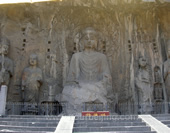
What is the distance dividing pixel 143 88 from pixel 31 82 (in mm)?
4918

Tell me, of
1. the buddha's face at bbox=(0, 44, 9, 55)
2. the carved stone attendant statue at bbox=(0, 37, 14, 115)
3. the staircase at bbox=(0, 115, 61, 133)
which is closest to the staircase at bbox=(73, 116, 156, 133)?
the staircase at bbox=(0, 115, 61, 133)

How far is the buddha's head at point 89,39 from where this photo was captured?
13.3 metres

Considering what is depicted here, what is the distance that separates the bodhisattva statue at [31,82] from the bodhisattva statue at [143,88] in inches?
175

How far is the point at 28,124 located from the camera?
26.3 ft

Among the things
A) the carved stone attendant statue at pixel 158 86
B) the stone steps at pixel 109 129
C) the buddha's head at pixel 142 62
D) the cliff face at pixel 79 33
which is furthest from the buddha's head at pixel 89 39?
the stone steps at pixel 109 129

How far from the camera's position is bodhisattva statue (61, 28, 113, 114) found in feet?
37.9

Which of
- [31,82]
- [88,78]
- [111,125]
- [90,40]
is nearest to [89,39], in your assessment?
[90,40]

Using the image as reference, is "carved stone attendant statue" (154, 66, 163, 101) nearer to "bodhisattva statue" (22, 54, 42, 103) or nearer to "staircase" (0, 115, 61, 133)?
"bodhisattva statue" (22, 54, 42, 103)

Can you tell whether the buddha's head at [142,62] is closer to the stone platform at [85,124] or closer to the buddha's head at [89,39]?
the buddha's head at [89,39]

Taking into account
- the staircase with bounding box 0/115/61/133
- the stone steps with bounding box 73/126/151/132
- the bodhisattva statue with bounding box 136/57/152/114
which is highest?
the bodhisattva statue with bounding box 136/57/152/114

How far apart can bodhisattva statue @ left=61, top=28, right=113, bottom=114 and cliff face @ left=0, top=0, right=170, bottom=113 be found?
77 centimetres

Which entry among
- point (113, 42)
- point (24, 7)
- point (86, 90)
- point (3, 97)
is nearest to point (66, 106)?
point (86, 90)

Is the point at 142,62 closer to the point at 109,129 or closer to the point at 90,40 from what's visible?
the point at 90,40

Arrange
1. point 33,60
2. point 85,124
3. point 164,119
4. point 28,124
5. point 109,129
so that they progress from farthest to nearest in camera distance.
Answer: point 33,60, point 164,119, point 28,124, point 85,124, point 109,129
